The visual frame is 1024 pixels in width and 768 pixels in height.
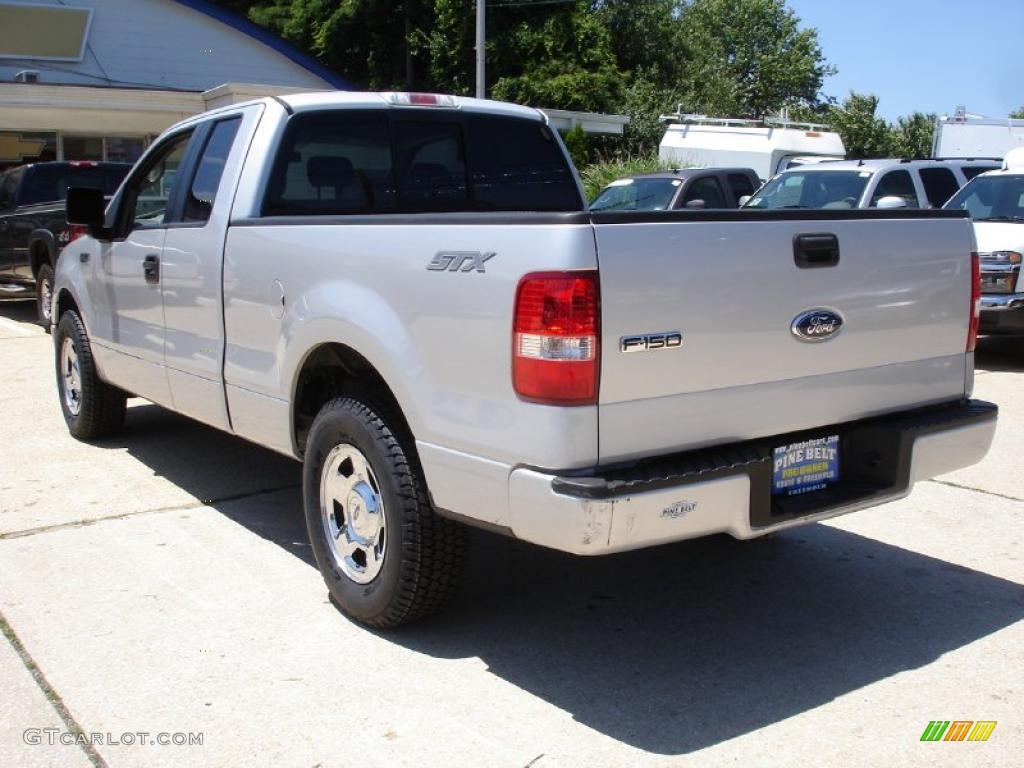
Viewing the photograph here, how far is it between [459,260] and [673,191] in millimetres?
11491

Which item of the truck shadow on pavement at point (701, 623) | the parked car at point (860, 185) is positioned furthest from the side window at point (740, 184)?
the truck shadow on pavement at point (701, 623)

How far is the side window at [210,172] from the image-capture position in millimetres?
5113

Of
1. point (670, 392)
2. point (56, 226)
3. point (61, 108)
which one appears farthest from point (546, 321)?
point (61, 108)

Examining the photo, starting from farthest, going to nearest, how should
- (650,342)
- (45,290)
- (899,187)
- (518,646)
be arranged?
(899,187)
(45,290)
(518,646)
(650,342)

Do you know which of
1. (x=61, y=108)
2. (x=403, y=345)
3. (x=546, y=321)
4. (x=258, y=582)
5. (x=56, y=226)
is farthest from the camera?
(x=61, y=108)

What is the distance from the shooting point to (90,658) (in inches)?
155

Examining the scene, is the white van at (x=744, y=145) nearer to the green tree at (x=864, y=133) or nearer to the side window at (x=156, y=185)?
the side window at (x=156, y=185)

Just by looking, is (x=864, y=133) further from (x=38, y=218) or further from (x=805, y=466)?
(x=805, y=466)

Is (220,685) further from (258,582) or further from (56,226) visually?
(56,226)

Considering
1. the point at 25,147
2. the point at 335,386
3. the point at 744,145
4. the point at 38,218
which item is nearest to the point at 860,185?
the point at 744,145

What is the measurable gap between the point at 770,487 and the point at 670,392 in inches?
21.0

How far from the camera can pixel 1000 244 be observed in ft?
34.5

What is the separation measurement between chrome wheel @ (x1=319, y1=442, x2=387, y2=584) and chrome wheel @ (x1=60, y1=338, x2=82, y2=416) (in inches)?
129

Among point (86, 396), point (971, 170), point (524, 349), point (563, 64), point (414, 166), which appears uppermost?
point (563, 64)
